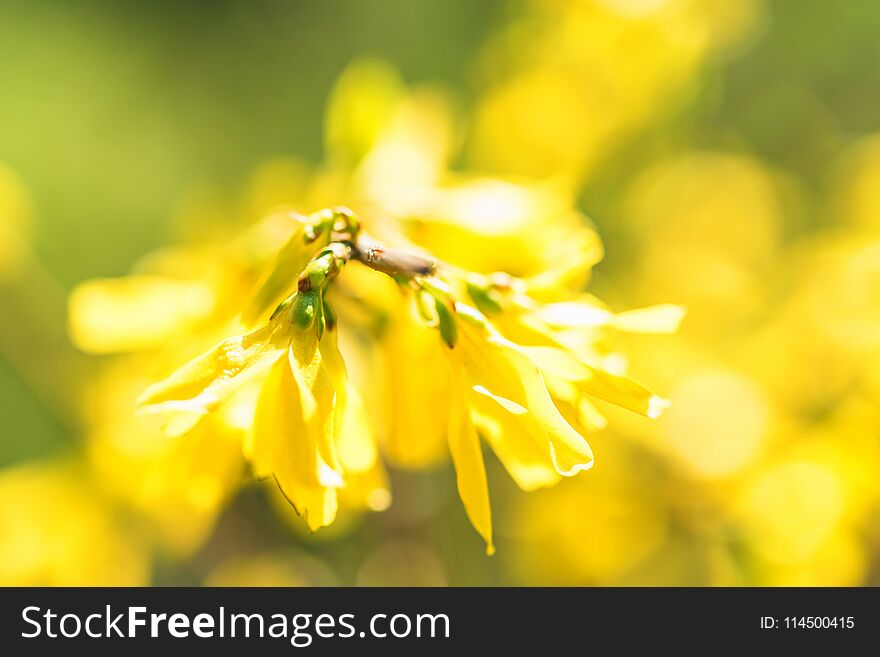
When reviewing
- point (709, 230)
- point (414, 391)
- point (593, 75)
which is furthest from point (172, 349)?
point (709, 230)

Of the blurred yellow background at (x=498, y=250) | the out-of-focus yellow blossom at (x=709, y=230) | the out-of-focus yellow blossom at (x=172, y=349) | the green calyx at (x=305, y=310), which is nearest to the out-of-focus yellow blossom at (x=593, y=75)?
the blurred yellow background at (x=498, y=250)

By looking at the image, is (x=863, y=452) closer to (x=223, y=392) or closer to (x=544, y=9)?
(x=223, y=392)

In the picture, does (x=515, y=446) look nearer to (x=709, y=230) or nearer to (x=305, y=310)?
(x=305, y=310)

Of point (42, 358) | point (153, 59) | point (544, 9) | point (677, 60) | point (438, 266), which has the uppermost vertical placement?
point (153, 59)

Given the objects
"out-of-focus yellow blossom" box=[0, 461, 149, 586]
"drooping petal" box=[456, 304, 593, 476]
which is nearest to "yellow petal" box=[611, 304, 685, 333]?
"drooping petal" box=[456, 304, 593, 476]

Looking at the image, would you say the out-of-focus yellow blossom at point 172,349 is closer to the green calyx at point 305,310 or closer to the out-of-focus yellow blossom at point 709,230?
the green calyx at point 305,310

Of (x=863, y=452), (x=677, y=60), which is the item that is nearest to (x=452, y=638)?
(x=863, y=452)

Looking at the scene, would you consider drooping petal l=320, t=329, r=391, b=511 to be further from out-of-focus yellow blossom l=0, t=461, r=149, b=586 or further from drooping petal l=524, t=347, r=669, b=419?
out-of-focus yellow blossom l=0, t=461, r=149, b=586
